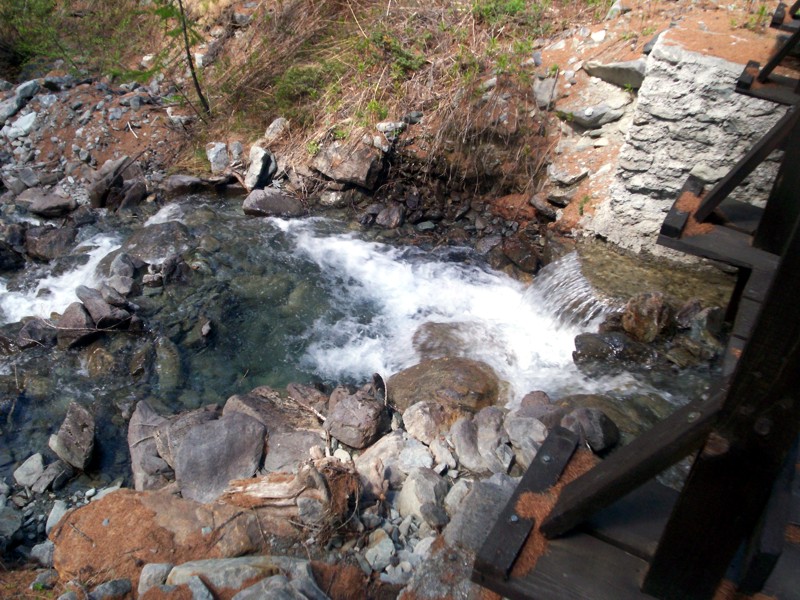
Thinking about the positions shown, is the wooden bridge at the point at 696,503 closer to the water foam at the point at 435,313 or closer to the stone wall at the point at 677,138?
the water foam at the point at 435,313

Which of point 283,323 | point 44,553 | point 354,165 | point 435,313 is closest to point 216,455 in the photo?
point 44,553

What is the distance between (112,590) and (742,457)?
2.36 meters

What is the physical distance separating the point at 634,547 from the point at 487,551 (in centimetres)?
43

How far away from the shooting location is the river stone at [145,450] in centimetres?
361

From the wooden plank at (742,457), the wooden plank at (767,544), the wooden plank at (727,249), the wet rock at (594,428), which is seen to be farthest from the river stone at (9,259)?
the wooden plank at (767,544)

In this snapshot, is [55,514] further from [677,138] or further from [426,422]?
[677,138]

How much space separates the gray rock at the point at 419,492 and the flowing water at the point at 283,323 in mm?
1444

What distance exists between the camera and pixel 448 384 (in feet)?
13.8

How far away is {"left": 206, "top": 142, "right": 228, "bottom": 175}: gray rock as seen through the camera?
22.6 ft

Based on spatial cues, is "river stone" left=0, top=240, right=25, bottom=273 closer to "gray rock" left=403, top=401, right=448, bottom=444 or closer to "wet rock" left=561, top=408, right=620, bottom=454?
"gray rock" left=403, top=401, right=448, bottom=444

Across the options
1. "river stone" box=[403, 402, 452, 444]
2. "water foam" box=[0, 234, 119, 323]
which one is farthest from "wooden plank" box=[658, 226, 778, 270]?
"water foam" box=[0, 234, 119, 323]

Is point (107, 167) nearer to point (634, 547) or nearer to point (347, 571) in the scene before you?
point (347, 571)

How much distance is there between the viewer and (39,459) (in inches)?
150

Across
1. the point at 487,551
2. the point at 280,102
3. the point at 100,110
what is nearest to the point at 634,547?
the point at 487,551
